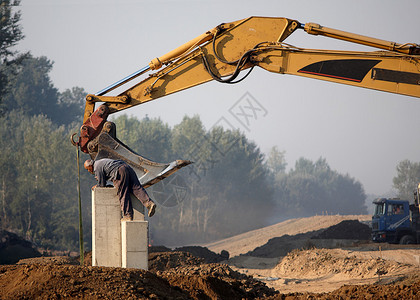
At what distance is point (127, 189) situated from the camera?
10.9 metres

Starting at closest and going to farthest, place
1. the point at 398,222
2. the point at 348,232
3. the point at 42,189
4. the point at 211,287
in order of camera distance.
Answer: the point at 211,287 < the point at 398,222 < the point at 348,232 < the point at 42,189

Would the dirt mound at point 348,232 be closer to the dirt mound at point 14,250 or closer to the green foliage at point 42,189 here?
the dirt mound at point 14,250

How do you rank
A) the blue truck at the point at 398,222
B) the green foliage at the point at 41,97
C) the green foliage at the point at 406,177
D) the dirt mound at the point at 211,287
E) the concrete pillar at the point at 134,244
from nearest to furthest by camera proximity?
the dirt mound at the point at 211,287 → the concrete pillar at the point at 134,244 → the blue truck at the point at 398,222 → the green foliage at the point at 41,97 → the green foliage at the point at 406,177

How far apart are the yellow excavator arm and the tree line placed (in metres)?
29.4

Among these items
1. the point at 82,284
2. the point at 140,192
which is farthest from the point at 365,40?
the point at 82,284

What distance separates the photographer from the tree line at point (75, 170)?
4575 cm

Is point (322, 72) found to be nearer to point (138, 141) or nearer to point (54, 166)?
point (54, 166)

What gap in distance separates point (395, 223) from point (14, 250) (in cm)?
1928

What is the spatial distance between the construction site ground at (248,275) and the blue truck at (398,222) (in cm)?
138

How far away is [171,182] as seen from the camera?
6169 centimetres

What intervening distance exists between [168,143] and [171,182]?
7231 mm

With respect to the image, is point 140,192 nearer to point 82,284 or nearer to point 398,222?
point 82,284

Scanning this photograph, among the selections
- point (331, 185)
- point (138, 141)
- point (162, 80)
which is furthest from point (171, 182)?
point (331, 185)

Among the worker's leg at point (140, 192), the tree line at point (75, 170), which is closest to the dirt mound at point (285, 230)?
the tree line at point (75, 170)
